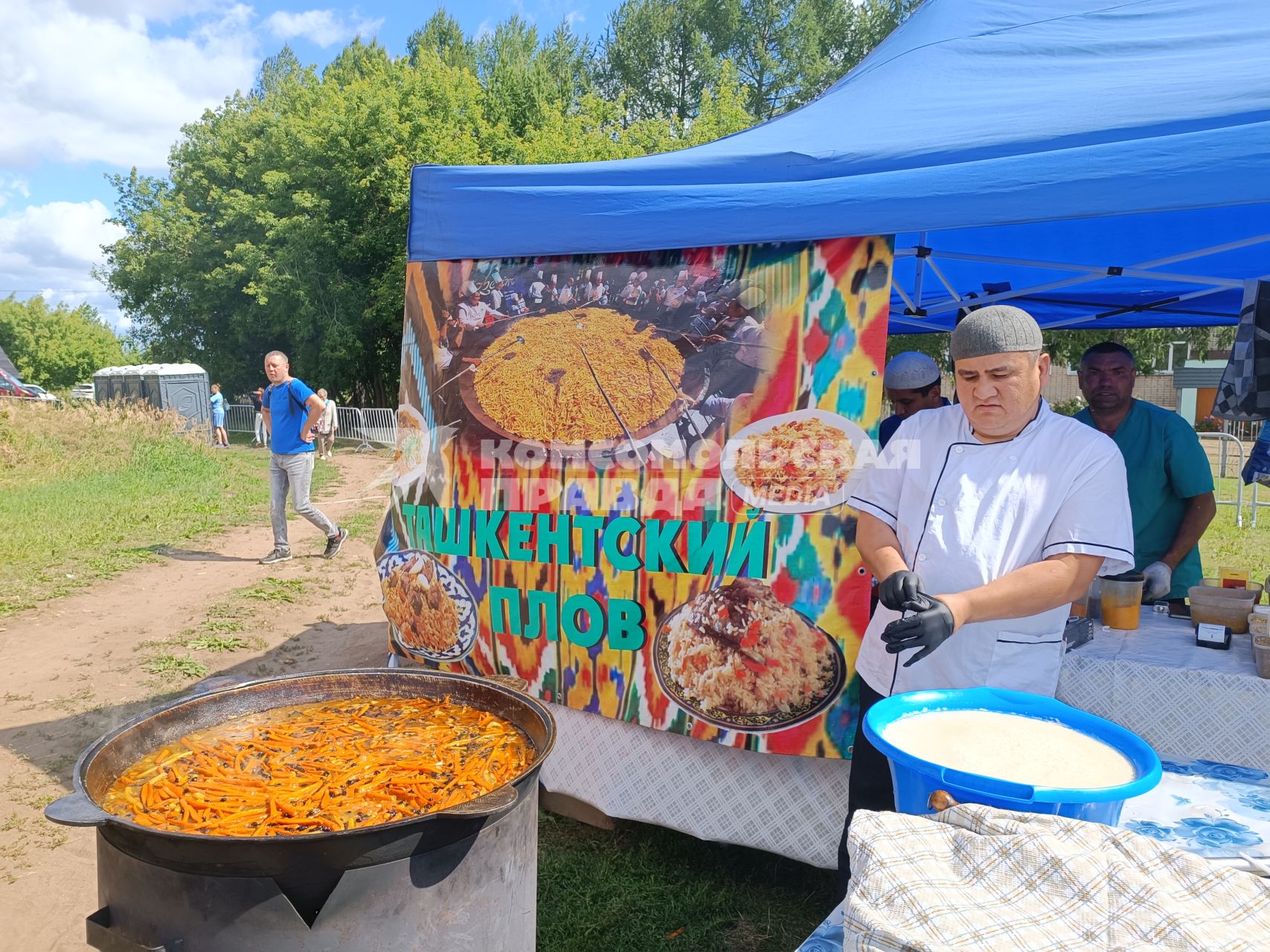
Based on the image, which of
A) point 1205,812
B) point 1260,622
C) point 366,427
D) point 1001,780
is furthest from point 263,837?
point 366,427

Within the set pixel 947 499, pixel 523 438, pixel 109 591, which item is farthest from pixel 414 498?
pixel 109 591

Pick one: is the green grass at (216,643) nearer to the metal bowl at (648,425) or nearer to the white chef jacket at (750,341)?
the metal bowl at (648,425)

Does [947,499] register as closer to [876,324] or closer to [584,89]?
[876,324]

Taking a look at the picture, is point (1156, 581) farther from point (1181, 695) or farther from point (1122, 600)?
point (1181, 695)

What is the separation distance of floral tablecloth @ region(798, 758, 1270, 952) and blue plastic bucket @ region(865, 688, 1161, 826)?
19 centimetres

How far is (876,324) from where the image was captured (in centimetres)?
302

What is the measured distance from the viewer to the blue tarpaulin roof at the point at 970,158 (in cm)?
249

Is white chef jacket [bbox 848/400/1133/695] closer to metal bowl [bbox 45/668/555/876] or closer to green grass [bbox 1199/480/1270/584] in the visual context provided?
metal bowl [bbox 45/668/555/876]

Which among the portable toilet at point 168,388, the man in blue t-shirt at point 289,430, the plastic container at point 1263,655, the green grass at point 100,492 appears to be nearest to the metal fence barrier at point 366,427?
the green grass at point 100,492

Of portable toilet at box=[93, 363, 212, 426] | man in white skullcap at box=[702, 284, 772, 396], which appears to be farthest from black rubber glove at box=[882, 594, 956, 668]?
portable toilet at box=[93, 363, 212, 426]

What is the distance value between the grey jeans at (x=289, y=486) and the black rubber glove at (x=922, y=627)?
7769 millimetres

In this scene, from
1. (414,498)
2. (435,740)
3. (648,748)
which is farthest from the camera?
(414,498)

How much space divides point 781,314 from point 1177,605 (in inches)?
83.8

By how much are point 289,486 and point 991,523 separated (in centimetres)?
836
